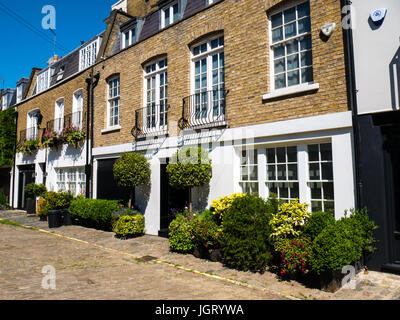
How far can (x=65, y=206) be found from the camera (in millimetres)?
12961

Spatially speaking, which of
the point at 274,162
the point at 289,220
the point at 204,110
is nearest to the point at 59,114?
the point at 204,110

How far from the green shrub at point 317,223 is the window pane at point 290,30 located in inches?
170

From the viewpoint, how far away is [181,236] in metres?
7.66

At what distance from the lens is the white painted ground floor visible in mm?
6188

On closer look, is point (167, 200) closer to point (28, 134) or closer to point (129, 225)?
point (129, 225)

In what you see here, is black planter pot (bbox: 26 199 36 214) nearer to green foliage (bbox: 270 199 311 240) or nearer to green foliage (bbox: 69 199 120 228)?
green foliage (bbox: 69 199 120 228)

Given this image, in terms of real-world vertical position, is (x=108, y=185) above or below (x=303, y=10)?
below

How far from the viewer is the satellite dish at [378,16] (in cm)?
573

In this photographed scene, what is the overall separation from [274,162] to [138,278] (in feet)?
13.5

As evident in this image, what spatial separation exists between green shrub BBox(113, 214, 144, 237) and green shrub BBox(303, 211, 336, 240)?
567 cm

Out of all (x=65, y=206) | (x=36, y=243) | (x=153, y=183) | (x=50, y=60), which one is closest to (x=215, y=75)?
(x=153, y=183)

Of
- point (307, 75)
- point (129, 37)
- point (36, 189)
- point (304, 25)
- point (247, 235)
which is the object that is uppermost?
point (129, 37)

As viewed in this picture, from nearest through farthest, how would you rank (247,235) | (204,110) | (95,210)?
1. (247,235)
2. (204,110)
3. (95,210)

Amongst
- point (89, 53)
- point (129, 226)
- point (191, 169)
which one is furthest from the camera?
point (89, 53)
